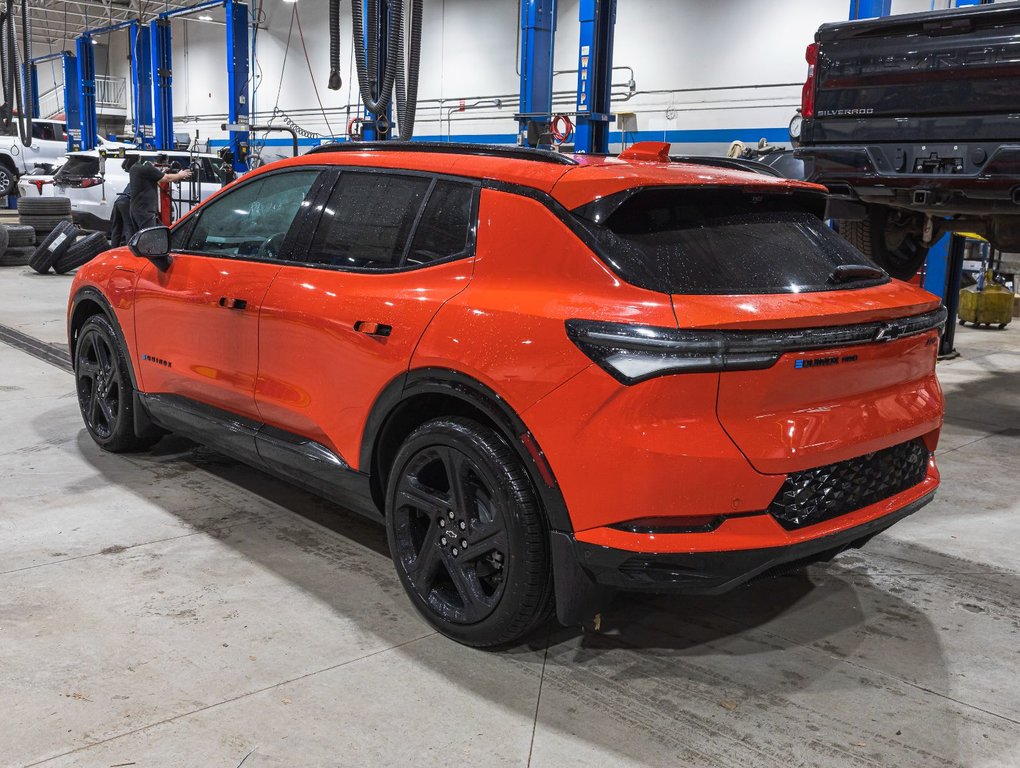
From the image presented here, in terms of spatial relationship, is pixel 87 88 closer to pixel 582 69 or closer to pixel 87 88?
pixel 87 88

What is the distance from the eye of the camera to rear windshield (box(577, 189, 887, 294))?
2539 millimetres

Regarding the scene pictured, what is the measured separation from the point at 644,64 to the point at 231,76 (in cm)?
826

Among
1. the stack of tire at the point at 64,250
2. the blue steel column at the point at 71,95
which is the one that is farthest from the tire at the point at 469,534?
the blue steel column at the point at 71,95

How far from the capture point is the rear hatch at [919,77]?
529 centimetres

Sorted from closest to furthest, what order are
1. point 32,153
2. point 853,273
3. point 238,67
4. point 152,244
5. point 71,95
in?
point 853,273 < point 152,244 < point 238,67 < point 32,153 < point 71,95

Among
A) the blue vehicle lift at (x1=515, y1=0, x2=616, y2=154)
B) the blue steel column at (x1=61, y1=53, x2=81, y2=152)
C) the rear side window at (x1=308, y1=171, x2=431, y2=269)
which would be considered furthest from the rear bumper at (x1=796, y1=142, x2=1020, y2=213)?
the blue steel column at (x1=61, y1=53, x2=81, y2=152)

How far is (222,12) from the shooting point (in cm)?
3033

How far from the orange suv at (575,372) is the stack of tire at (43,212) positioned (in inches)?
482

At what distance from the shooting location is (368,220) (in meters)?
3.27

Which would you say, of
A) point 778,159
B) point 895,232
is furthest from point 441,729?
point 778,159

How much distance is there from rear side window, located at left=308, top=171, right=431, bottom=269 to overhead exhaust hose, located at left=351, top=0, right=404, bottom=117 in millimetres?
5294

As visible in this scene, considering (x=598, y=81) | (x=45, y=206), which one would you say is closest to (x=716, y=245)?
(x=598, y=81)

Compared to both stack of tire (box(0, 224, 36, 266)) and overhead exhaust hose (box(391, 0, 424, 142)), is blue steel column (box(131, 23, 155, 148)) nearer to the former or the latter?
stack of tire (box(0, 224, 36, 266))

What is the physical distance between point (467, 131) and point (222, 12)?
42.7ft
